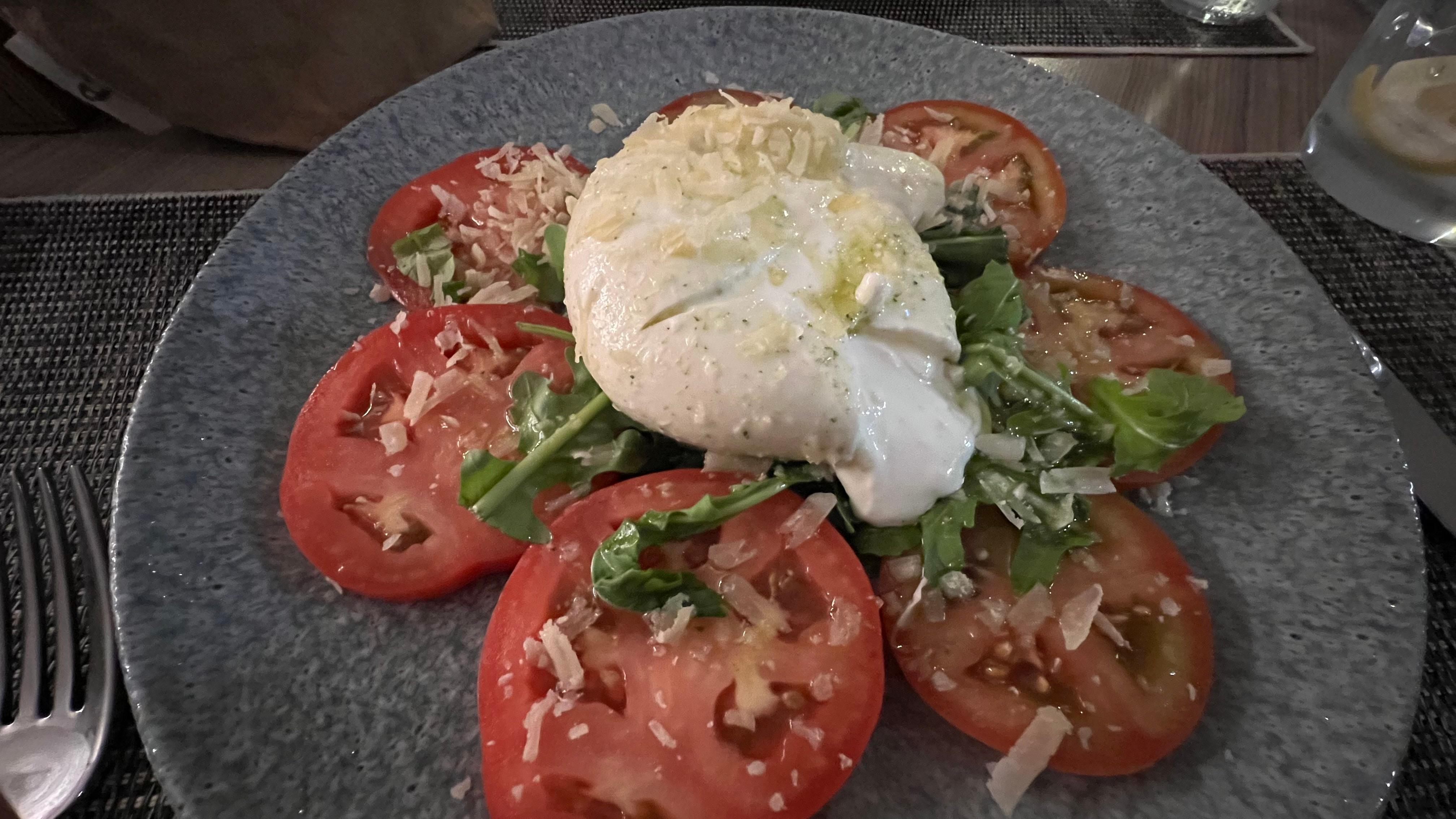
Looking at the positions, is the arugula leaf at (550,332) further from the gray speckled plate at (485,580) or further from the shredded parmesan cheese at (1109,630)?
the shredded parmesan cheese at (1109,630)

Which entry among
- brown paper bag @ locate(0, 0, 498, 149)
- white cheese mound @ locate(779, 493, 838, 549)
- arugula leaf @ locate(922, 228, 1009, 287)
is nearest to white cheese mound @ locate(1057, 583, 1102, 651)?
white cheese mound @ locate(779, 493, 838, 549)

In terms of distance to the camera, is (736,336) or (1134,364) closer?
(736,336)

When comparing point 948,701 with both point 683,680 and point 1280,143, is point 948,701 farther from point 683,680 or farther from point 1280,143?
point 1280,143

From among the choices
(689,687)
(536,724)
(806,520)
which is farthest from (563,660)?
(806,520)

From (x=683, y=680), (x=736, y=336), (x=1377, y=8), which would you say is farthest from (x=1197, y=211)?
(x=1377, y=8)

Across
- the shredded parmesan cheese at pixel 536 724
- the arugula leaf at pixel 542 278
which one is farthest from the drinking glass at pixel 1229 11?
the shredded parmesan cheese at pixel 536 724

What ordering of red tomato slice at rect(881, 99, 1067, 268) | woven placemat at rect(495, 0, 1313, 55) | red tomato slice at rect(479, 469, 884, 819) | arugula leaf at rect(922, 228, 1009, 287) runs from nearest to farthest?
red tomato slice at rect(479, 469, 884, 819), arugula leaf at rect(922, 228, 1009, 287), red tomato slice at rect(881, 99, 1067, 268), woven placemat at rect(495, 0, 1313, 55)

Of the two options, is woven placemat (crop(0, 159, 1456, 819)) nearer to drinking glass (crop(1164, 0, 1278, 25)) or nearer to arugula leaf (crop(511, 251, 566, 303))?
drinking glass (crop(1164, 0, 1278, 25))
